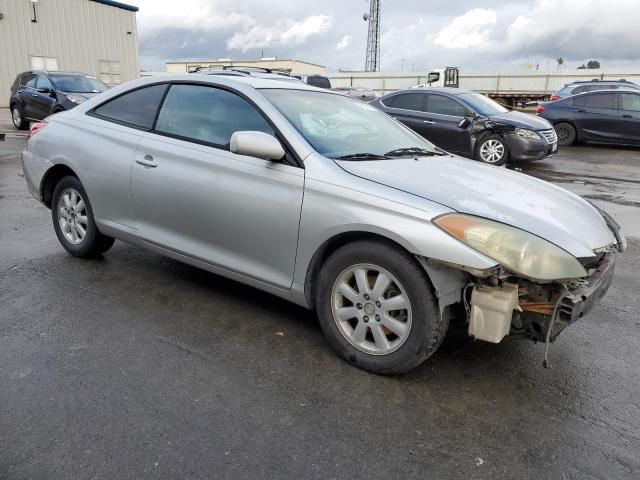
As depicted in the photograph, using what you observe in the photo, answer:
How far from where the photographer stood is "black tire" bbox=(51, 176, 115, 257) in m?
4.49

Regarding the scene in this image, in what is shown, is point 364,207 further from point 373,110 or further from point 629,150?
point 629,150

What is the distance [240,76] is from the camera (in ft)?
13.1

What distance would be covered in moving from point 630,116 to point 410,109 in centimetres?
624

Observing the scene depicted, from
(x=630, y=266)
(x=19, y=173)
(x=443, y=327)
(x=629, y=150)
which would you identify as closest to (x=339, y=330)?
(x=443, y=327)

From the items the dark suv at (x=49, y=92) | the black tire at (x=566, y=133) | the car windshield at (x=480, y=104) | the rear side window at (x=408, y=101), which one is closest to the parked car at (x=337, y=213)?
the car windshield at (x=480, y=104)

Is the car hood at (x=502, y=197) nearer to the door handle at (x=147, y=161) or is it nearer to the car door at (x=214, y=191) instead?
the car door at (x=214, y=191)

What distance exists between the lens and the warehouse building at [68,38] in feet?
80.5

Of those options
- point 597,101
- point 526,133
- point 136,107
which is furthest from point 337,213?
point 597,101

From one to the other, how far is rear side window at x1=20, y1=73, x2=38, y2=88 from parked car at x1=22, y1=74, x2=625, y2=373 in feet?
40.7

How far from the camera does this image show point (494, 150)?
10711mm

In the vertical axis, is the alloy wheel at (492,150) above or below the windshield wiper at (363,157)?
below

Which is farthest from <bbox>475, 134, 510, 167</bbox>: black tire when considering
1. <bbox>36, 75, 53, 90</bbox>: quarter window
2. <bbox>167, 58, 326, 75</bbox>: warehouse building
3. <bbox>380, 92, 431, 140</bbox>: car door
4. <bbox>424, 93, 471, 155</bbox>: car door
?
<bbox>167, 58, 326, 75</bbox>: warehouse building

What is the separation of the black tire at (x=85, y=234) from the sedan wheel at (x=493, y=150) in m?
8.12

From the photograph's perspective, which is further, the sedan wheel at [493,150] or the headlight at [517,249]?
the sedan wheel at [493,150]
